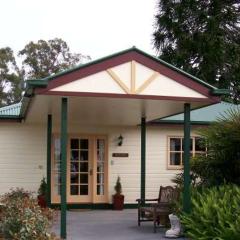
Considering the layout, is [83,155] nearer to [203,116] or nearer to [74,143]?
[74,143]

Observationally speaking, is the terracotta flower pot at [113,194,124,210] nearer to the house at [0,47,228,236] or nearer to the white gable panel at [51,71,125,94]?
the house at [0,47,228,236]

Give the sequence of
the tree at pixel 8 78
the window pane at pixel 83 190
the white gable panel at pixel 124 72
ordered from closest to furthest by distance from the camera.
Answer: the white gable panel at pixel 124 72, the window pane at pixel 83 190, the tree at pixel 8 78

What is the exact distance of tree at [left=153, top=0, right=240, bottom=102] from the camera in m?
26.4

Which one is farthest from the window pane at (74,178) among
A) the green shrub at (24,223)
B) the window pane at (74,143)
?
the green shrub at (24,223)

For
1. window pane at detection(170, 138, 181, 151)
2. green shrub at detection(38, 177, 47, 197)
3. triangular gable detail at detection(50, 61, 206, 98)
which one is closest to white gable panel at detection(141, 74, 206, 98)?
triangular gable detail at detection(50, 61, 206, 98)

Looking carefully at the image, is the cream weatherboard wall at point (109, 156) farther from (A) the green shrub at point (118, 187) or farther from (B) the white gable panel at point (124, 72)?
(B) the white gable panel at point (124, 72)

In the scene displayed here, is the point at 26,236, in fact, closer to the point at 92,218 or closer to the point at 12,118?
the point at 92,218

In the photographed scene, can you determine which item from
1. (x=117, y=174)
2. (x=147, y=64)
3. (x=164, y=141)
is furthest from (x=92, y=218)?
(x=147, y=64)

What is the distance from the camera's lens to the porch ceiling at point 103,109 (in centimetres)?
1095

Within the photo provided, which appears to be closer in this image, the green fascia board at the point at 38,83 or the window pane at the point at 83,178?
the green fascia board at the point at 38,83

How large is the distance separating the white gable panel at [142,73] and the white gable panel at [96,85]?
0.36 meters

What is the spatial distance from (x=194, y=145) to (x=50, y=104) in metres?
7.12

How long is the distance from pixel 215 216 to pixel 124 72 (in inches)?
117

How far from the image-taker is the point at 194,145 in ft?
58.3
